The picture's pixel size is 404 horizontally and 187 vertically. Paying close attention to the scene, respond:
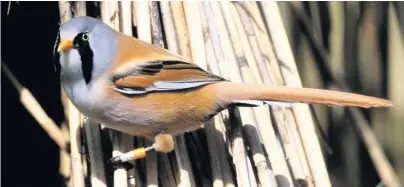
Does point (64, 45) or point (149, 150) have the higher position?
point (64, 45)

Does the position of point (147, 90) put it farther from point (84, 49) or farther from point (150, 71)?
point (84, 49)

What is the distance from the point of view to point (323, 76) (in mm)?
2607

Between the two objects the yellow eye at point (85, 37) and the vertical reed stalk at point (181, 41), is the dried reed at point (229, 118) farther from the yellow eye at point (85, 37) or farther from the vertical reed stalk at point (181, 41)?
the yellow eye at point (85, 37)

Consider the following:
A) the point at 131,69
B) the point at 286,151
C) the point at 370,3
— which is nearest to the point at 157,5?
the point at 131,69

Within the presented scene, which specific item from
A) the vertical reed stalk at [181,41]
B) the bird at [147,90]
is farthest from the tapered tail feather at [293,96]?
the vertical reed stalk at [181,41]

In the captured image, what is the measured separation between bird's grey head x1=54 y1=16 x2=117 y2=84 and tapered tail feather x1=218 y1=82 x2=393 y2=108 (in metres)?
0.34

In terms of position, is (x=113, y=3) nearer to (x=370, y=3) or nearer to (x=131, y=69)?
(x=131, y=69)

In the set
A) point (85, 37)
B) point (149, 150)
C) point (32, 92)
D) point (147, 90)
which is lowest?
point (149, 150)

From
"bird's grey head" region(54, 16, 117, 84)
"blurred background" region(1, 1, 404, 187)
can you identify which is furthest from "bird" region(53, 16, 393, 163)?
"blurred background" region(1, 1, 404, 187)

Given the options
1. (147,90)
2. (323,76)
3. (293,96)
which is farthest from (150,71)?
(323,76)

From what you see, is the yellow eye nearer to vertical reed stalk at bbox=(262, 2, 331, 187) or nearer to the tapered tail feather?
the tapered tail feather

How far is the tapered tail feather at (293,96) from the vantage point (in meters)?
2.06

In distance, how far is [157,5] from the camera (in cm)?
233

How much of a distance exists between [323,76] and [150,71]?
705mm
